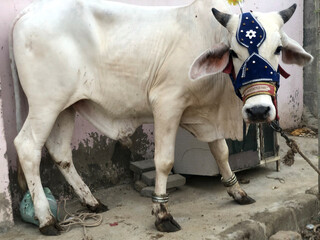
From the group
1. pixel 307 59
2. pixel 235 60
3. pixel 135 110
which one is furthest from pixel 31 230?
pixel 307 59

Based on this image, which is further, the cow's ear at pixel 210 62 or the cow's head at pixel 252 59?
the cow's ear at pixel 210 62

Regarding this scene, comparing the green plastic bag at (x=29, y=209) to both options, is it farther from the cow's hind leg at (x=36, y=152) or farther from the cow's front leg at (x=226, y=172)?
the cow's front leg at (x=226, y=172)

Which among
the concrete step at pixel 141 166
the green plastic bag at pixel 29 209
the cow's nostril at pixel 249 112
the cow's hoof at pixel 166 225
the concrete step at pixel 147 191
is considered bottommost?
the concrete step at pixel 147 191

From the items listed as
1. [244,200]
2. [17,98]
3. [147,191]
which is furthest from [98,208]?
[244,200]

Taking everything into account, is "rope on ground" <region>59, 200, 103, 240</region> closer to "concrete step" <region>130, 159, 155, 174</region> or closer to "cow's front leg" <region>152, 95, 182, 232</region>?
"cow's front leg" <region>152, 95, 182, 232</region>

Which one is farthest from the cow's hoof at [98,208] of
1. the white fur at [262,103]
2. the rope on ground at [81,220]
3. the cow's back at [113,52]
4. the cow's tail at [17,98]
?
the white fur at [262,103]

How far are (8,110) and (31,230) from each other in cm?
88

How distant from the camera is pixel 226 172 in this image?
3.21m

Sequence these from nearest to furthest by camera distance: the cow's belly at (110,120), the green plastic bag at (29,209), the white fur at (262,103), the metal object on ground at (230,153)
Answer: the white fur at (262,103) → the green plastic bag at (29,209) → the cow's belly at (110,120) → the metal object on ground at (230,153)

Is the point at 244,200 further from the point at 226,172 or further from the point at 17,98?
the point at 17,98

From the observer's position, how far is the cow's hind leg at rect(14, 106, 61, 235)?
276cm

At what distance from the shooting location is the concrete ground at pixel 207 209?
271cm

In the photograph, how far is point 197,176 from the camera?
3924 millimetres

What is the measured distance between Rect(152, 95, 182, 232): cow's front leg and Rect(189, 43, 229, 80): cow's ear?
28 centimetres
